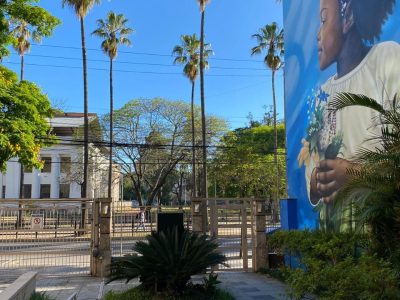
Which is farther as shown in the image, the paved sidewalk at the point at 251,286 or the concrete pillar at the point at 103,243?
the concrete pillar at the point at 103,243

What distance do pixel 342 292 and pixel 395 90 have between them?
482 cm

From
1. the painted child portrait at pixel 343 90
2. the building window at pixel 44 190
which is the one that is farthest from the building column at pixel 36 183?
the painted child portrait at pixel 343 90

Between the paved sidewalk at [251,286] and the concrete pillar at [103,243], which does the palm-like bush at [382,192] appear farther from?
the concrete pillar at [103,243]

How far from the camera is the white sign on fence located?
1482cm

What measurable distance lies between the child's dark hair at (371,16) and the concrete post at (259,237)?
21.7ft

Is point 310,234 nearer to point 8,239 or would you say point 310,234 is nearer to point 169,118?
point 8,239

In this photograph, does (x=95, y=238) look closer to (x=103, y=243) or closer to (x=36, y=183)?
(x=103, y=243)

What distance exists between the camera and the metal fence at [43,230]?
14562 mm

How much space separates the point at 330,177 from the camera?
39.2ft

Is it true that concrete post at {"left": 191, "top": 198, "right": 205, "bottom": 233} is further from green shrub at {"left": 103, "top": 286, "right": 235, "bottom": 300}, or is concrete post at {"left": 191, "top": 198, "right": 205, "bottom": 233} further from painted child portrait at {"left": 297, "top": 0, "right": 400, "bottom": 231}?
green shrub at {"left": 103, "top": 286, "right": 235, "bottom": 300}

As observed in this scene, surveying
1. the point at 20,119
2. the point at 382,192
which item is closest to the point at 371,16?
the point at 382,192

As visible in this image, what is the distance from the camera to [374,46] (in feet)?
32.5

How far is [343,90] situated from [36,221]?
32.6 ft

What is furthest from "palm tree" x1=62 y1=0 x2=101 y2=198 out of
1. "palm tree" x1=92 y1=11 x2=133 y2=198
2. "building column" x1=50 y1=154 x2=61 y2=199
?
"building column" x1=50 y1=154 x2=61 y2=199
